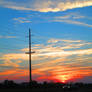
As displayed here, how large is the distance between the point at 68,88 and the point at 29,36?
68.1 feet

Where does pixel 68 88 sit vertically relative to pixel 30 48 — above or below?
below

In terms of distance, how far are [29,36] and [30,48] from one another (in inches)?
121

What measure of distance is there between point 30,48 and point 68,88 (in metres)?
19.3

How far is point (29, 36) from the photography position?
1834 inches

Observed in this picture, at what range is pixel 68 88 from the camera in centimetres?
5678

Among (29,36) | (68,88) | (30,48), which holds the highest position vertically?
(29,36)

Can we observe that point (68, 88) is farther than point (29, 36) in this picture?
Yes

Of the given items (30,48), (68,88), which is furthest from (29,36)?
(68,88)

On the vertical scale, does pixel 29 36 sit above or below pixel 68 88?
above

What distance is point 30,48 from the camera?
45.5 metres

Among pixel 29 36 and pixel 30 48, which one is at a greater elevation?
pixel 29 36

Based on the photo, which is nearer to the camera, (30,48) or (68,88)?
(30,48)

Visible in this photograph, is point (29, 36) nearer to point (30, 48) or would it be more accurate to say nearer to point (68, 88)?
point (30, 48)
